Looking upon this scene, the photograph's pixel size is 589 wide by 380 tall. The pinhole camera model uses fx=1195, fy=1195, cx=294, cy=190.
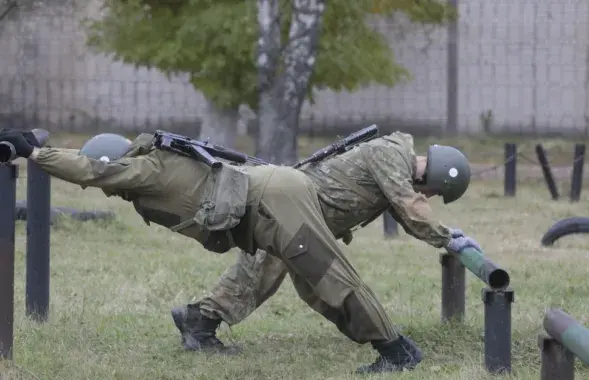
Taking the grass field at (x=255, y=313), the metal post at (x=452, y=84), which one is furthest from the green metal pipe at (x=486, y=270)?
the metal post at (x=452, y=84)

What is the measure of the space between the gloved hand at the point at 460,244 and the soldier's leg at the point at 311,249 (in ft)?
1.63

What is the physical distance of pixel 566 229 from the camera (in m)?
11.5

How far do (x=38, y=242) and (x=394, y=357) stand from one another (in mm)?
2353

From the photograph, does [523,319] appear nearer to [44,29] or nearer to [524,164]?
[524,164]

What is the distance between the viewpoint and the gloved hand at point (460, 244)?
5.86 metres

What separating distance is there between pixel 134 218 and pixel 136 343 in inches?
271

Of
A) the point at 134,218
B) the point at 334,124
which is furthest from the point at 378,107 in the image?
the point at 134,218

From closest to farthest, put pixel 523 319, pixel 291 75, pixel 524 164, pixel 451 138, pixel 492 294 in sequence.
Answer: pixel 492 294 < pixel 523 319 < pixel 291 75 < pixel 524 164 < pixel 451 138

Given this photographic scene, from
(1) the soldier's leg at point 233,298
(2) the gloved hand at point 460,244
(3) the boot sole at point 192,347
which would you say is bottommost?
(3) the boot sole at point 192,347

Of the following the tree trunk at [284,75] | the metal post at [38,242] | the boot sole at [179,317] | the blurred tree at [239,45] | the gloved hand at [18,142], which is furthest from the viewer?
the blurred tree at [239,45]

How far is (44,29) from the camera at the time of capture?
79.6 ft

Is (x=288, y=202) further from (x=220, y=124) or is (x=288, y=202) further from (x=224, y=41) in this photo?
(x=220, y=124)

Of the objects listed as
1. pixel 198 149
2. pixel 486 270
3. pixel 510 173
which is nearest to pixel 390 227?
pixel 510 173

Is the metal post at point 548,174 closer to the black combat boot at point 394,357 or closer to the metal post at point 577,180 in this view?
the metal post at point 577,180
